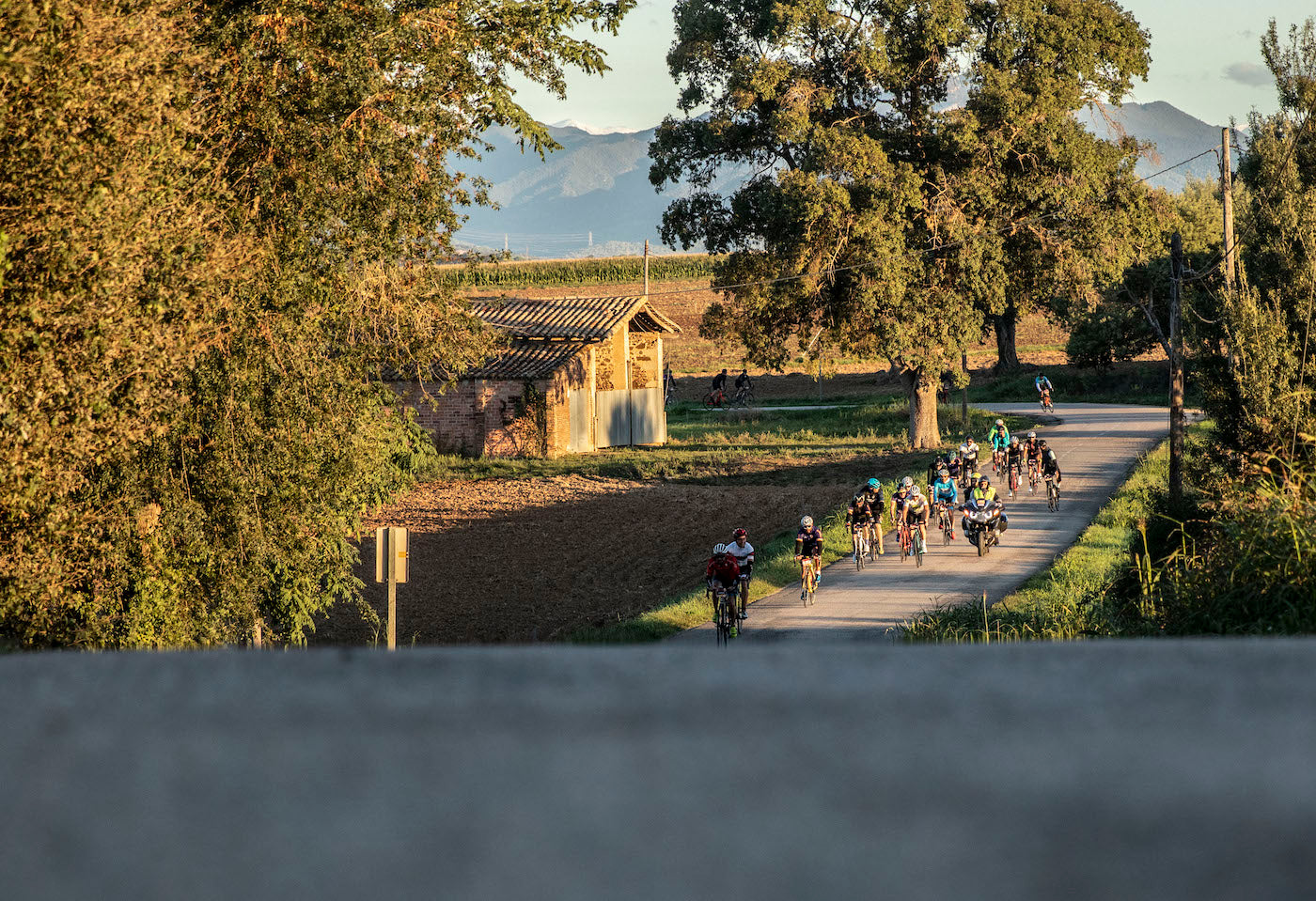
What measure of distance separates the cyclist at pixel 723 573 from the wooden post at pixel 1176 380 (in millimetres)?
10242

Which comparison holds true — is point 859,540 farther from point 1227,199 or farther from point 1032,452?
point 1227,199

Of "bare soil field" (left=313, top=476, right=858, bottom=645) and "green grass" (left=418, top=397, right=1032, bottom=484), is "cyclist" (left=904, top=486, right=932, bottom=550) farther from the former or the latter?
"green grass" (left=418, top=397, right=1032, bottom=484)

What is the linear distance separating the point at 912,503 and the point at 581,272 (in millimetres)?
77905

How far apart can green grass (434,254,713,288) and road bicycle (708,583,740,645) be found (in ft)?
246

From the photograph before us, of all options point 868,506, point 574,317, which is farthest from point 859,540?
point 574,317

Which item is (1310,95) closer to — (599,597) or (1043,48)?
(599,597)

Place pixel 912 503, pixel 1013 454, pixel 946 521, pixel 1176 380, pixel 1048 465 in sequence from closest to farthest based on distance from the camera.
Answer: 1. pixel 912 503
2. pixel 946 521
3. pixel 1176 380
4. pixel 1048 465
5. pixel 1013 454

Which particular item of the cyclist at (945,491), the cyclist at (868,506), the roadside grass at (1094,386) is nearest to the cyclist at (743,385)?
the roadside grass at (1094,386)

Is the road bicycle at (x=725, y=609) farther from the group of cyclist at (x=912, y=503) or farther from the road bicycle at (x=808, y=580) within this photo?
the road bicycle at (x=808, y=580)

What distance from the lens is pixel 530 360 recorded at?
1614 inches

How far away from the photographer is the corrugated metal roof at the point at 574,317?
41.7m

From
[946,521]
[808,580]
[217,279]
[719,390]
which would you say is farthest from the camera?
[719,390]

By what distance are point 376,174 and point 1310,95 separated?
12793 millimetres

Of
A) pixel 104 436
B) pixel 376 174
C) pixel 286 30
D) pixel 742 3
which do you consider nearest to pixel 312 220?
pixel 376 174
